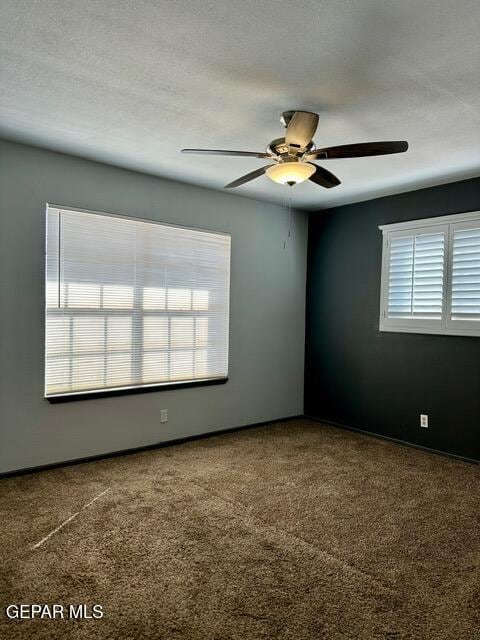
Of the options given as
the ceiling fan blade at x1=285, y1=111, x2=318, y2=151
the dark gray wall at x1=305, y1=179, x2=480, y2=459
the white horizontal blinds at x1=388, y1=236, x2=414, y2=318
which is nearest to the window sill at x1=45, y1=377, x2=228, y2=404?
the dark gray wall at x1=305, y1=179, x2=480, y2=459

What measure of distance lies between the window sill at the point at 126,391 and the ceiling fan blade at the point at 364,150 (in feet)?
8.45

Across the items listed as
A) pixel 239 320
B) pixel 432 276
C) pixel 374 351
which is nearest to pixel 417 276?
pixel 432 276

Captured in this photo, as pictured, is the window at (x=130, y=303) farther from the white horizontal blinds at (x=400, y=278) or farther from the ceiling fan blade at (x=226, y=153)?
the white horizontal blinds at (x=400, y=278)

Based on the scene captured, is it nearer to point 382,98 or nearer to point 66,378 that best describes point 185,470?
point 66,378

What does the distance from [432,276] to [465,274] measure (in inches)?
12.3

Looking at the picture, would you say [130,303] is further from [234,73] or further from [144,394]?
[234,73]

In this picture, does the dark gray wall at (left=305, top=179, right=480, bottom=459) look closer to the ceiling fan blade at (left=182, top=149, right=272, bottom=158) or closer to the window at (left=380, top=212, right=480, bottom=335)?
the window at (left=380, top=212, right=480, bottom=335)

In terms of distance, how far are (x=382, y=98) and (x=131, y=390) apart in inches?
120

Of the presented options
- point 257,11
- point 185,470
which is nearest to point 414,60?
point 257,11

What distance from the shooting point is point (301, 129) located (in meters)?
2.53

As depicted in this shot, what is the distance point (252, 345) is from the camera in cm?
511

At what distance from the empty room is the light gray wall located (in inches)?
0.8

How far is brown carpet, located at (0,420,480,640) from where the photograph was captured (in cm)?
195

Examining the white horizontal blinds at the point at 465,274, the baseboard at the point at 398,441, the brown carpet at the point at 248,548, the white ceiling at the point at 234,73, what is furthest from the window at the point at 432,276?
the brown carpet at the point at 248,548
